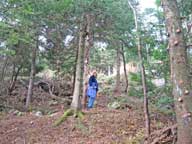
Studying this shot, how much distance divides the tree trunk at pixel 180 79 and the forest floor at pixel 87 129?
10.1ft

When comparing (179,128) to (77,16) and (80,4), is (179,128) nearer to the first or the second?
(80,4)

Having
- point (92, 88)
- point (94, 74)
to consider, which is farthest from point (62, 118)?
point (94, 74)

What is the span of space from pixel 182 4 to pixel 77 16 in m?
4.33

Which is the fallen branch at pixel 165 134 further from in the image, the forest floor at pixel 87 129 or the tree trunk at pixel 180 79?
the tree trunk at pixel 180 79

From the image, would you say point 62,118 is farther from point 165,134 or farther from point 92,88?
point 165,134

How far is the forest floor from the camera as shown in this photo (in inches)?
371

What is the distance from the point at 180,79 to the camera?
5410mm

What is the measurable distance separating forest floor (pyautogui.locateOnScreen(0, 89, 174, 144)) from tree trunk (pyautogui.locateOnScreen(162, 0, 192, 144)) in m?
3.09

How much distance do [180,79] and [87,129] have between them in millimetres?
5557

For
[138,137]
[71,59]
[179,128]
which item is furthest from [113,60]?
[179,128]

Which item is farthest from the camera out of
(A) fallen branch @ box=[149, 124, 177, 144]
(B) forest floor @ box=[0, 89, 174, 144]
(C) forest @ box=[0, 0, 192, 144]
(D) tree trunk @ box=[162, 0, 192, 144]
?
(B) forest floor @ box=[0, 89, 174, 144]

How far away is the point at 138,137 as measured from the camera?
8.78 meters

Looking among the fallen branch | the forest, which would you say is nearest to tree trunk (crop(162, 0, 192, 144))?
the forest

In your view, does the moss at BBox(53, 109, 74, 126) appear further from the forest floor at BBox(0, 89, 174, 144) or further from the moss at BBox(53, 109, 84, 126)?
the forest floor at BBox(0, 89, 174, 144)
